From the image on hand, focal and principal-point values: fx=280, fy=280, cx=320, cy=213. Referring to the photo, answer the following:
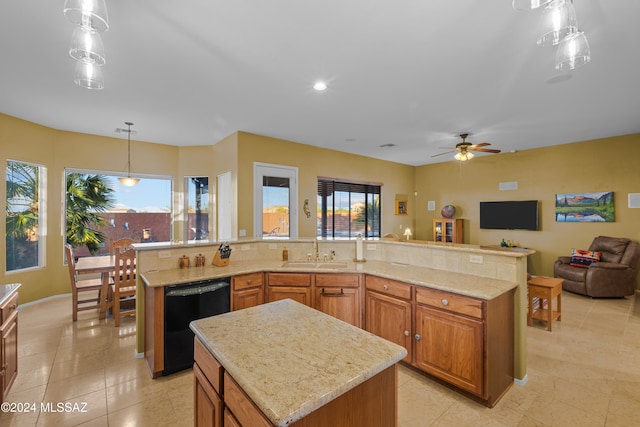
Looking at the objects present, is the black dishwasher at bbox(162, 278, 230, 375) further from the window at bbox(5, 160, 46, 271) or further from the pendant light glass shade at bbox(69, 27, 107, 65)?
the window at bbox(5, 160, 46, 271)

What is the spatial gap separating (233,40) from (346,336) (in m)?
2.37

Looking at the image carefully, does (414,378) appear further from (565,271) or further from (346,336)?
(565,271)

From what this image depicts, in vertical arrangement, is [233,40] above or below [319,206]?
above

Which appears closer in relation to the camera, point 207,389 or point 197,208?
point 207,389

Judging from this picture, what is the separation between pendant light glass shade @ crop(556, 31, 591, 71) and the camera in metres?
1.50

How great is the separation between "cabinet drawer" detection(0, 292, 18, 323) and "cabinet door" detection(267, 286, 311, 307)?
197 cm

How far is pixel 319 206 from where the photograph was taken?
6.12 metres

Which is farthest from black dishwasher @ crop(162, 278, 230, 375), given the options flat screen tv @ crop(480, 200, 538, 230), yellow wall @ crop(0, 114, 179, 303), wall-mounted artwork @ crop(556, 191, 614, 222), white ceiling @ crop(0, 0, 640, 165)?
wall-mounted artwork @ crop(556, 191, 614, 222)

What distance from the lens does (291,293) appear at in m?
2.96

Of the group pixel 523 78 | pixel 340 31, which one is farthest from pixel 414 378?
pixel 523 78

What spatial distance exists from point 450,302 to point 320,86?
2.51 meters

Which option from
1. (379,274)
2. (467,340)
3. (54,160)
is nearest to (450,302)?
(467,340)

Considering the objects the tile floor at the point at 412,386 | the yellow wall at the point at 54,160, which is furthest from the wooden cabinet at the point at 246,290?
the yellow wall at the point at 54,160

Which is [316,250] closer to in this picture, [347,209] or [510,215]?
[347,209]
